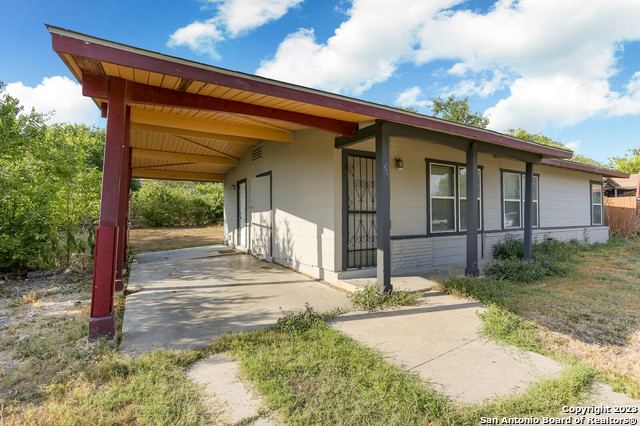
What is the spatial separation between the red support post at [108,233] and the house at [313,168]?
1cm

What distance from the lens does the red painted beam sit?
116 inches

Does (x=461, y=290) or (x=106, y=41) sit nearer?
(x=106, y=41)

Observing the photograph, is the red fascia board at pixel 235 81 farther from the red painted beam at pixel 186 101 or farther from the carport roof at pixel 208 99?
the red painted beam at pixel 186 101

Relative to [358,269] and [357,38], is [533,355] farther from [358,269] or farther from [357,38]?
[357,38]

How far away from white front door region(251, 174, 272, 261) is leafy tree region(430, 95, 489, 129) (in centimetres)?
1843

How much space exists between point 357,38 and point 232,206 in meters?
8.12

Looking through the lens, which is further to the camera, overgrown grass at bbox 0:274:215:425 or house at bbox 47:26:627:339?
house at bbox 47:26:627:339

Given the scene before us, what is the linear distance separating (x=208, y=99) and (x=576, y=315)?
4958 mm

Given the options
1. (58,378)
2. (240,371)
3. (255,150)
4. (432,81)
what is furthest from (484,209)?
(432,81)

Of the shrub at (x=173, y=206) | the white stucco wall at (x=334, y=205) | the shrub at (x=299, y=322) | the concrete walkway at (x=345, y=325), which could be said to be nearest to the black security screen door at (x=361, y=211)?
the white stucco wall at (x=334, y=205)

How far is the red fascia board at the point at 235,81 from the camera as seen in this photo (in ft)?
7.89

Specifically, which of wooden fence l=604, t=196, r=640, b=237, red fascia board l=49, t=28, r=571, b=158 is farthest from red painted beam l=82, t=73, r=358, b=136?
wooden fence l=604, t=196, r=640, b=237

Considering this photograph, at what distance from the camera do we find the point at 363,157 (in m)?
5.55
